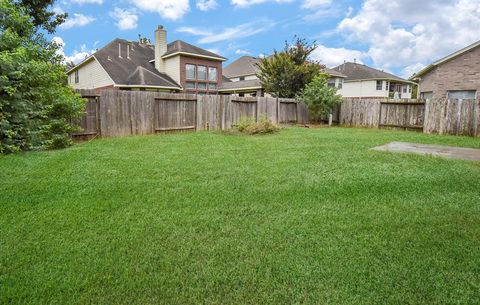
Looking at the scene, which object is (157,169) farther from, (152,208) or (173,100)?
(173,100)

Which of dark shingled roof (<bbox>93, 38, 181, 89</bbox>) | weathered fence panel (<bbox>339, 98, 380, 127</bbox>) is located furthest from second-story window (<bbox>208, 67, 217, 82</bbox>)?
weathered fence panel (<bbox>339, 98, 380, 127</bbox>)

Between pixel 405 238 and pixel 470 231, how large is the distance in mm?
733

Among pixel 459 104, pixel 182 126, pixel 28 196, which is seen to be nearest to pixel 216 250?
pixel 28 196

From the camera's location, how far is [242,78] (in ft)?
110

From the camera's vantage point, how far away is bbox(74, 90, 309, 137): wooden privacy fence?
9.84 meters

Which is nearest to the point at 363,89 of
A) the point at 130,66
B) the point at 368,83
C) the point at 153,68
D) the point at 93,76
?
the point at 368,83

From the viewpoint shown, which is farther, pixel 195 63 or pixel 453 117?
pixel 195 63

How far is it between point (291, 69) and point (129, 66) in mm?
13342

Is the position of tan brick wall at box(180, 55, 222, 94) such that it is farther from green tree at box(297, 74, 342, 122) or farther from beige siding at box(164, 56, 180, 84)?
green tree at box(297, 74, 342, 122)

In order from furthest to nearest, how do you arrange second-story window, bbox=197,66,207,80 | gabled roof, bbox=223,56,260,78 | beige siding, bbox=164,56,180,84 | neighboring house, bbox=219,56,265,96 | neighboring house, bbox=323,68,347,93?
neighboring house, bbox=323,68,347,93 → gabled roof, bbox=223,56,260,78 → neighboring house, bbox=219,56,265,96 → second-story window, bbox=197,66,207,80 → beige siding, bbox=164,56,180,84

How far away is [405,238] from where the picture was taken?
295cm

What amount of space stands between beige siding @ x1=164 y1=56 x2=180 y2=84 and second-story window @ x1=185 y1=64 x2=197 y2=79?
2.65 feet

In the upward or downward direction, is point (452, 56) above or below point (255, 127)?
above

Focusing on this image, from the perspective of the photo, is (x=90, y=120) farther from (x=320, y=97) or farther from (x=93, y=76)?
(x=93, y=76)
